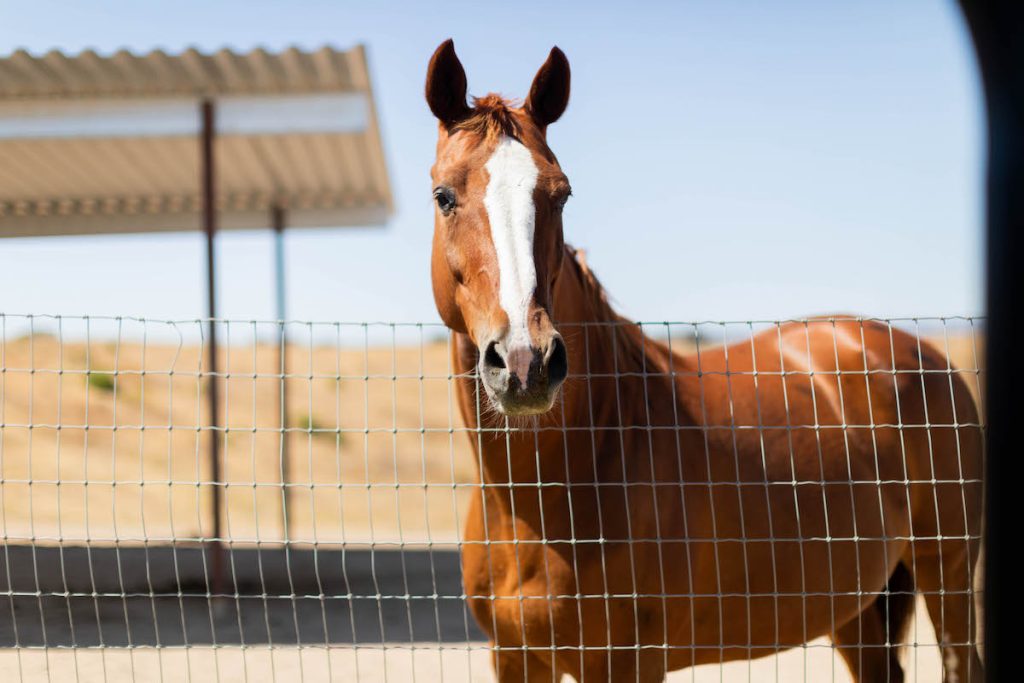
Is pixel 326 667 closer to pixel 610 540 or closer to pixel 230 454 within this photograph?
pixel 610 540

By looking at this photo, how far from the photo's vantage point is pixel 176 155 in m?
8.00

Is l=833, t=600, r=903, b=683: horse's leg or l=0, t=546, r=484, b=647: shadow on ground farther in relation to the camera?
l=0, t=546, r=484, b=647: shadow on ground

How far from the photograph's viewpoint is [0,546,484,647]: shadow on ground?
587cm

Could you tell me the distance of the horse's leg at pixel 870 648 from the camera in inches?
145

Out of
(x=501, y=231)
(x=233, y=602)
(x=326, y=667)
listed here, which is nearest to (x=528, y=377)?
(x=501, y=231)

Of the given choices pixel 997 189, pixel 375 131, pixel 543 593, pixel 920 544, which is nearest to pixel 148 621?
pixel 375 131

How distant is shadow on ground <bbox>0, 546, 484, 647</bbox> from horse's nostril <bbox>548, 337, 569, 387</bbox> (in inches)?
125

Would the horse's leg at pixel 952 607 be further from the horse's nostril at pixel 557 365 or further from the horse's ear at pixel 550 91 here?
the horse's ear at pixel 550 91

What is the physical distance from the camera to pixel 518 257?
2.16 metres

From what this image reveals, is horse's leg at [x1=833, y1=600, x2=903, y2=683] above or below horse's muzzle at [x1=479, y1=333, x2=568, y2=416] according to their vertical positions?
below

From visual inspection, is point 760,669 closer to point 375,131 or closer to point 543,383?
point 543,383

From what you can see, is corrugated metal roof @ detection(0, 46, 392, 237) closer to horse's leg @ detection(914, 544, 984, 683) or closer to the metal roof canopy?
the metal roof canopy

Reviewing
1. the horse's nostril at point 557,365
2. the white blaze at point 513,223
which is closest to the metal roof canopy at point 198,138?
the white blaze at point 513,223

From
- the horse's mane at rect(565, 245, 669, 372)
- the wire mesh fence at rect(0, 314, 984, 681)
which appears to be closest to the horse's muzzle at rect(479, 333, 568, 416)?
the wire mesh fence at rect(0, 314, 984, 681)
